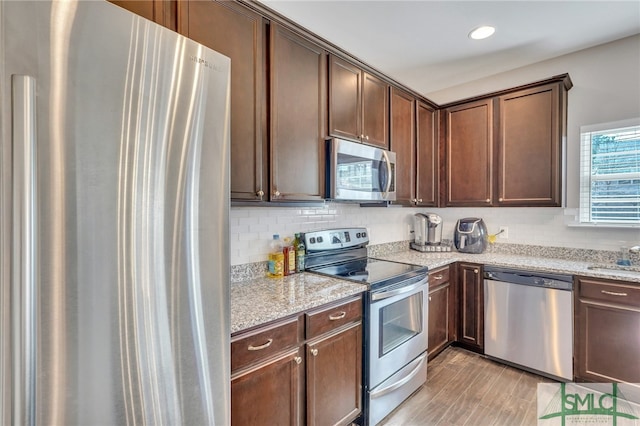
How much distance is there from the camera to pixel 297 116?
6.10 feet

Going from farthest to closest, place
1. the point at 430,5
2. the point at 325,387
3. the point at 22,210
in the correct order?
the point at 430,5 < the point at 325,387 < the point at 22,210

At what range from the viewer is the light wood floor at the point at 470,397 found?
79.2 inches

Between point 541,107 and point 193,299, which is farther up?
point 541,107

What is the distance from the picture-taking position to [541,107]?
2.71 meters

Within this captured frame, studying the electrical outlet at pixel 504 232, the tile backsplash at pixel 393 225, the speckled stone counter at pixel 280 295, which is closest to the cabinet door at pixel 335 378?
the speckled stone counter at pixel 280 295

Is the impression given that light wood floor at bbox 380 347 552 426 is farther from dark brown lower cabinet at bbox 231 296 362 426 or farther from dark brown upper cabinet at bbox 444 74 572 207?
dark brown upper cabinet at bbox 444 74 572 207

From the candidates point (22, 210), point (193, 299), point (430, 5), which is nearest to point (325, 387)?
point (193, 299)

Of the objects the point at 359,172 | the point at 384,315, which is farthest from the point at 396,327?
the point at 359,172

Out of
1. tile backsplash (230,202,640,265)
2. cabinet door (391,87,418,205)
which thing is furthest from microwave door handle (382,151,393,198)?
tile backsplash (230,202,640,265)

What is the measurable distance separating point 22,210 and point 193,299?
19.7 inches

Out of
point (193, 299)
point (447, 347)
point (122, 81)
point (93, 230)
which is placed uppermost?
point (122, 81)

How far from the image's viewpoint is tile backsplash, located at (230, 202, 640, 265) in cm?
204

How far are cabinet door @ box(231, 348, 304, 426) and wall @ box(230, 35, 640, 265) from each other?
75cm

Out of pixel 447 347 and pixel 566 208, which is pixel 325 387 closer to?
pixel 447 347
